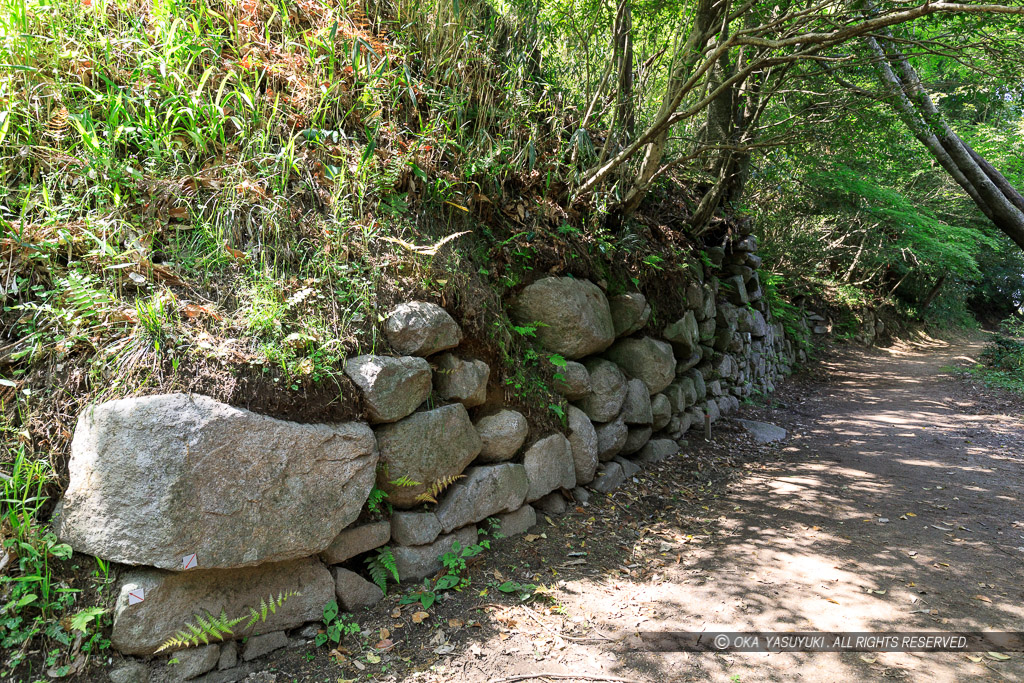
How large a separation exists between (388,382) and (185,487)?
3.46ft

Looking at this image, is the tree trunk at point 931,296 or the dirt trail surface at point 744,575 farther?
the tree trunk at point 931,296

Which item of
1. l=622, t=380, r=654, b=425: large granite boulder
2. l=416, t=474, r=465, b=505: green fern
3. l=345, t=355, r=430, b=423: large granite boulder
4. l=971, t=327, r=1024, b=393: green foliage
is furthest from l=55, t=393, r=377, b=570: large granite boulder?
l=971, t=327, r=1024, b=393: green foliage

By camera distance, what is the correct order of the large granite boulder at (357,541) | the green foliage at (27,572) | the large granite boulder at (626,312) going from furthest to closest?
the large granite boulder at (626,312) → the large granite boulder at (357,541) → the green foliage at (27,572)

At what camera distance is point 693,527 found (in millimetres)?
4023

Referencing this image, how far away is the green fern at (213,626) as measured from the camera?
2393mm

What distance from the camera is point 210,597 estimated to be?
2520 mm

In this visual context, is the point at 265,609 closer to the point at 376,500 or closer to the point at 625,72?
the point at 376,500

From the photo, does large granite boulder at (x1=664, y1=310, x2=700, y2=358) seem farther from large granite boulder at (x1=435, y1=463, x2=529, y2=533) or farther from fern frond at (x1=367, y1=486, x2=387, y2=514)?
fern frond at (x1=367, y1=486, x2=387, y2=514)

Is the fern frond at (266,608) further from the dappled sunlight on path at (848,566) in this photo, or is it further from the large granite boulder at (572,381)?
the large granite boulder at (572,381)

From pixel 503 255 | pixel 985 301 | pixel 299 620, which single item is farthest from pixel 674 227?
pixel 985 301

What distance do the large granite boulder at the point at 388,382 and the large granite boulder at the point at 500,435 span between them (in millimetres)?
584

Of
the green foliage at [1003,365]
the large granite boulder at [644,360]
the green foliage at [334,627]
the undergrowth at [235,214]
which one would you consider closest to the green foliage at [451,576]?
the green foliage at [334,627]

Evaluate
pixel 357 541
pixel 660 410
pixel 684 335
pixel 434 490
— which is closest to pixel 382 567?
pixel 357 541

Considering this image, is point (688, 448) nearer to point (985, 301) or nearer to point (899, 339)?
point (899, 339)
